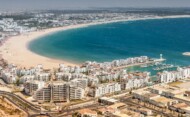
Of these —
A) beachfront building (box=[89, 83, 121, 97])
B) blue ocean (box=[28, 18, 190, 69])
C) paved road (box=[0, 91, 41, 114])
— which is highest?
blue ocean (box=[28, 18, 190, 69])

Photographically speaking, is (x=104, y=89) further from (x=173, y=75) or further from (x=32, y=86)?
(x=173, y=75)

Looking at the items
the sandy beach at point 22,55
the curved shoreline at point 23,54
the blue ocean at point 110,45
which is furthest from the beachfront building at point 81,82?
the blue ocean at point 110,45

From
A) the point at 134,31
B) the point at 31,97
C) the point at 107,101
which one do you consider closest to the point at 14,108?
the point at 31,97

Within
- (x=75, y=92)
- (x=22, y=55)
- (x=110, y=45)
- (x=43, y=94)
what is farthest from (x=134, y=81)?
(x=110, y=45)

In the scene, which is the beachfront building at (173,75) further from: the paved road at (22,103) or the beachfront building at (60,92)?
the paved road at (22,103)

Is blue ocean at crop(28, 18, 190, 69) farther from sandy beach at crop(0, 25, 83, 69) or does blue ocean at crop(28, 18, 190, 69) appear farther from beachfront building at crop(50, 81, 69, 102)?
beachfront building at crop(50, 81, 69, 102)

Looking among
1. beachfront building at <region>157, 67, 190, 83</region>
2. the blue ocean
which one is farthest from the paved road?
the blue ocean
